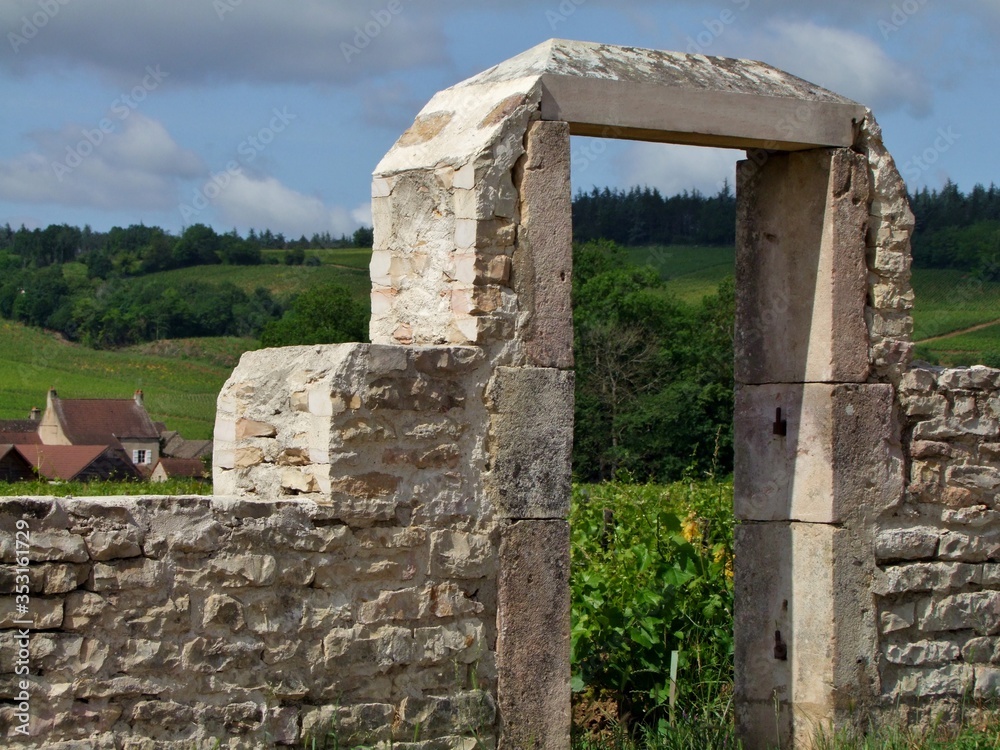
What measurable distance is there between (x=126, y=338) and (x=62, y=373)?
9.69 feet

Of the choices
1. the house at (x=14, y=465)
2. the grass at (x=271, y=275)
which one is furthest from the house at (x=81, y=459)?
the grass at (x=271, y=275)

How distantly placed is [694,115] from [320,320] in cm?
2575

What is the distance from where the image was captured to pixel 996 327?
104 feet

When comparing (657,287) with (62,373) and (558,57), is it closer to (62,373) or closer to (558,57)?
(62,373)

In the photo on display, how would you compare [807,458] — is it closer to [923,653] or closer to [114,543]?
[923,653]

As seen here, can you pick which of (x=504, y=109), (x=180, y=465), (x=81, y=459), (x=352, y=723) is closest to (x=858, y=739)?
(x=352, y=723)

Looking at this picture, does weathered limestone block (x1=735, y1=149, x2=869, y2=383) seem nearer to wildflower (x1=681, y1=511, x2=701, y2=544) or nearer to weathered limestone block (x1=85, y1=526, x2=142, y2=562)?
wildflower (x1=681, y1=511, x2=701, y2=544)

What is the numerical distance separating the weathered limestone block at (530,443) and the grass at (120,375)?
34.3 m

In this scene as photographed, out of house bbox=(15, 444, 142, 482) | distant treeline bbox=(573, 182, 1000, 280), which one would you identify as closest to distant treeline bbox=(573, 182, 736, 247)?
distant treeline bbox=(573, 182, 1000, 280)

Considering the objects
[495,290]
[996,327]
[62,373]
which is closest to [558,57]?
[495,290]

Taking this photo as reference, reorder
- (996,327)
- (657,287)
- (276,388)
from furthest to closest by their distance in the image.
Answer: (657,287) < (996,327) < (276,388)

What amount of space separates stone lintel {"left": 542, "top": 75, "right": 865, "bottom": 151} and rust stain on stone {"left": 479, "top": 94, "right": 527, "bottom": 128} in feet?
0.38

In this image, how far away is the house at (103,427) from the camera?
113 ft

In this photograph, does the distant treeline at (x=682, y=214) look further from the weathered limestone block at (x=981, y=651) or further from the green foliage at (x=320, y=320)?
the weathered limestone block at (x=981, y=651)
